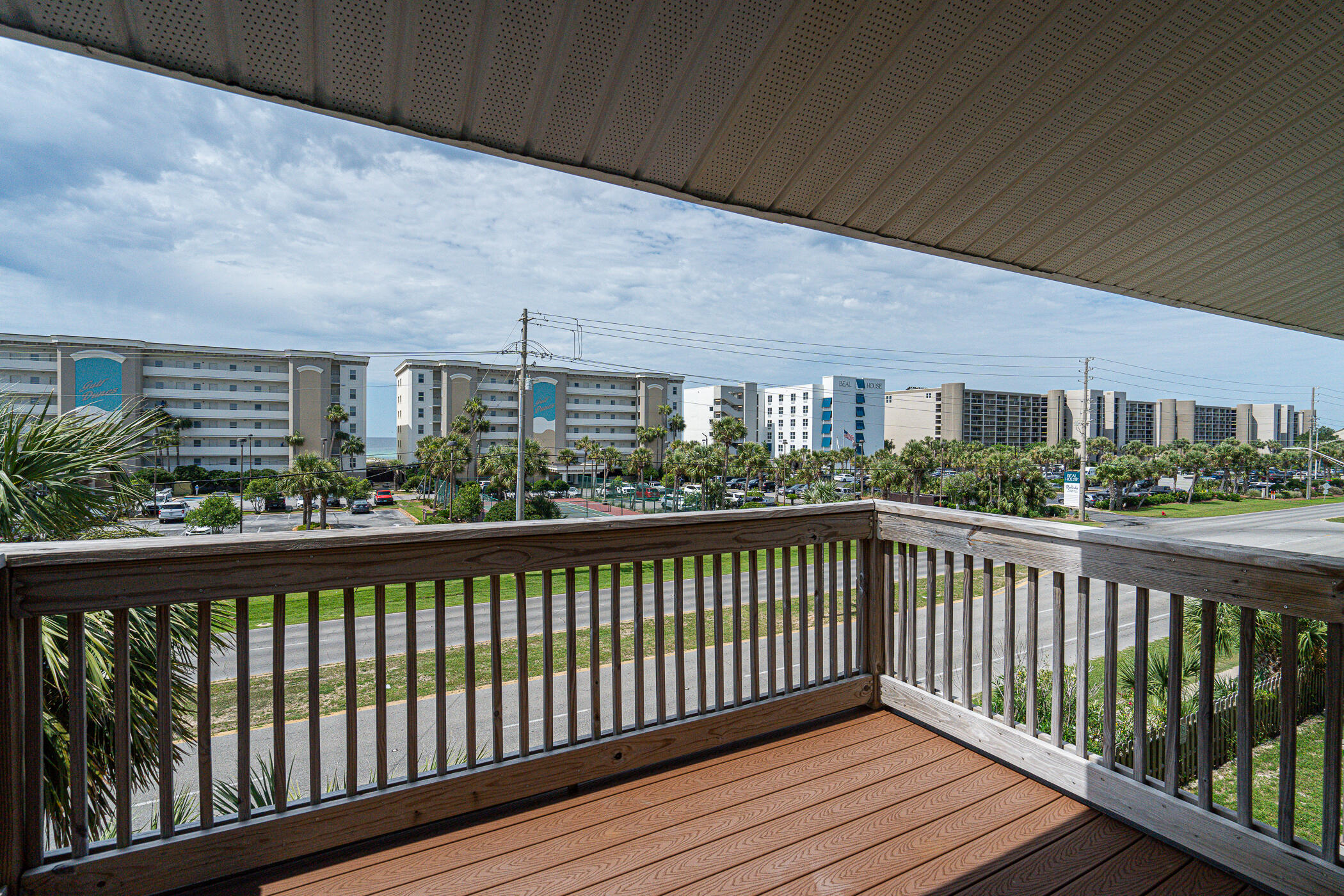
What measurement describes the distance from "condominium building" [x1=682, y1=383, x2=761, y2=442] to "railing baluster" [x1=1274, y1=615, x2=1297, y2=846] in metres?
75.3

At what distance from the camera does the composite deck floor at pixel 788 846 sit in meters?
1.60

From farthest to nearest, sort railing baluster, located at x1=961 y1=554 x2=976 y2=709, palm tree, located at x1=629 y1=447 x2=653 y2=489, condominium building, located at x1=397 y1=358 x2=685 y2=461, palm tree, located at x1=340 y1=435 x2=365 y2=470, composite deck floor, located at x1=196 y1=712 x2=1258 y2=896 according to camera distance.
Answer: condominium building, located at x1=397 y1=358 x2=685 y2=461 → palm tree, located at x1=629 y1=447 x2=653 y2=489 → palm tree, located at x1=340 y1=435 x2=365 y2=470 → railing baluster, located at x1=961 y1=554 x2=976 y2=709 → composite deck floor, located at x1=196 y1=712 x2=1258 y2=896

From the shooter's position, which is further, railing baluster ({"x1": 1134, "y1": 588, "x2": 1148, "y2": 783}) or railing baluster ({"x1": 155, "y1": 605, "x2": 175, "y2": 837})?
railing baluster ({"x1": 1134, "y1": 588, "x2": 1148, "y2": 783})

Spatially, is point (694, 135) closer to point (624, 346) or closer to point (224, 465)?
point (224, 465)

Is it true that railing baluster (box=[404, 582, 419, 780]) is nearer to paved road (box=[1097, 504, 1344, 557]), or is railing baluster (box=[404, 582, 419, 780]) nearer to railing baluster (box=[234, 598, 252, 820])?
railing baluster (box=[234, 598, 252, 820])

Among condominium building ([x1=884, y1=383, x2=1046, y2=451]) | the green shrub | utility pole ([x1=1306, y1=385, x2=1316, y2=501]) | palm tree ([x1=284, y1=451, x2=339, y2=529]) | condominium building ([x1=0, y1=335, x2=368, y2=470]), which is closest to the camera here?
palm tree ([x1=284, y1=451, x2=339, y2=529])

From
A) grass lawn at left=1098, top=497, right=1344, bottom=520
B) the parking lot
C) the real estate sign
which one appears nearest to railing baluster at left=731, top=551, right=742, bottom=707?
the parking lot

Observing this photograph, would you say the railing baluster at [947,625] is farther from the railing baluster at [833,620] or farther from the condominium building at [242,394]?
the condominium building at [242,394]

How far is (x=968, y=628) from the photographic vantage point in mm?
2256

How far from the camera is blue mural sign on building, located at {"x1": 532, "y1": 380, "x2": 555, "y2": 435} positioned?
6475 cm

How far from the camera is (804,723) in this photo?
100 inches

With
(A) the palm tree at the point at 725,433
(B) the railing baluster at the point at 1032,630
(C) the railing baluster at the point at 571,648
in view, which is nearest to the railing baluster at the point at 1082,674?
(B) the railing baluster at the point at 1032,630

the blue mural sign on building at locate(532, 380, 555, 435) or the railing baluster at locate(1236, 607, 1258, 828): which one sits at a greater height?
the blue mural sign on building at locate(532, 380, 555, 435)

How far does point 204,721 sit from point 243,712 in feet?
0.37
